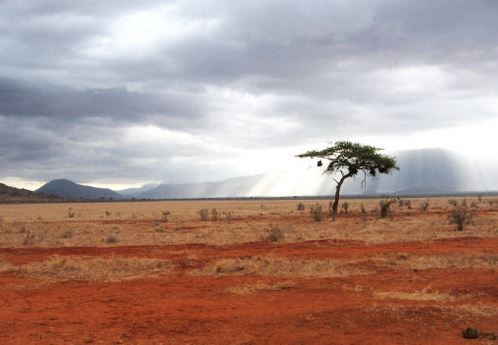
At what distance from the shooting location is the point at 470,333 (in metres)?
8.81

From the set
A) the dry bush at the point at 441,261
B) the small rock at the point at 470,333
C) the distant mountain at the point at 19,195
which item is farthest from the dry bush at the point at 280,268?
the distant mountain at the point at 19,195

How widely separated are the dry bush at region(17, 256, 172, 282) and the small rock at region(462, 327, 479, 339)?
10.1 m

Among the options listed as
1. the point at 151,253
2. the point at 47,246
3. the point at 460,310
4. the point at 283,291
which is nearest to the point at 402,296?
the point at 460,310

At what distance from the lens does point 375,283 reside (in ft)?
46.1

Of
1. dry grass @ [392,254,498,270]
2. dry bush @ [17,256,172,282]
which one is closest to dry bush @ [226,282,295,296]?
dry bush @ [17,256,172,282]

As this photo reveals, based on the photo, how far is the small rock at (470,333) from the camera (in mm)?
8805

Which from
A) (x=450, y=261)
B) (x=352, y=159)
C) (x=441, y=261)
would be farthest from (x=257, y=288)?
(x=352, y=159)

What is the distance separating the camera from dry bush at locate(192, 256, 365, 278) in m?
15.9

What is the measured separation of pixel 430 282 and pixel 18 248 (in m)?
19.0

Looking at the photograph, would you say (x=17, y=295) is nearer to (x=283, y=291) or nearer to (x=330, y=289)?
(x=283, y=291)

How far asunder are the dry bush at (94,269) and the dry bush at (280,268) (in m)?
1.76

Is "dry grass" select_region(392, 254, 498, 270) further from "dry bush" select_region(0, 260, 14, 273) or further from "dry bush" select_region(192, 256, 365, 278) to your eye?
"dry bush" select_region(0, 260, 14, 273)

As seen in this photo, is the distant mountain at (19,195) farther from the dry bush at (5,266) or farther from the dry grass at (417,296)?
the dry grass at (417,296)

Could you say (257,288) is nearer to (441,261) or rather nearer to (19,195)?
(441,261)
